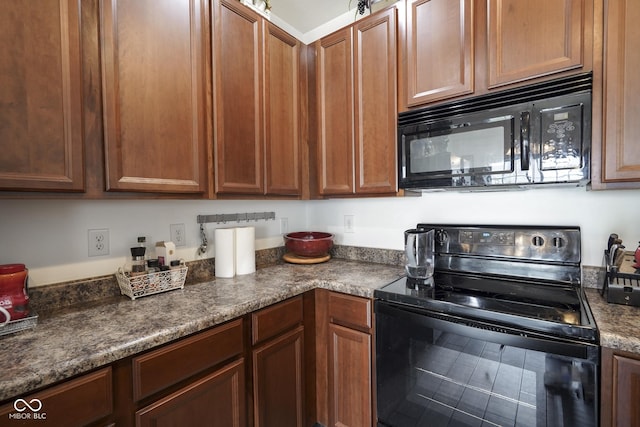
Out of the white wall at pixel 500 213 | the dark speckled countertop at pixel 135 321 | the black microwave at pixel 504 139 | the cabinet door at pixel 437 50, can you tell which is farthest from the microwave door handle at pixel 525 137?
the dark speckled countertop at pixel 135 321

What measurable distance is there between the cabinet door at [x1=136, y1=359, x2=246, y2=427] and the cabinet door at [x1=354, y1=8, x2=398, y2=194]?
1.14 meters

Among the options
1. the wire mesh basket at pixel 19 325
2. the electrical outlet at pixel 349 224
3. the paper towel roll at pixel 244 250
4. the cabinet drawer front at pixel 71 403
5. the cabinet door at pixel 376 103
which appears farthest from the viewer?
the electrical outlet at pixel 349 224

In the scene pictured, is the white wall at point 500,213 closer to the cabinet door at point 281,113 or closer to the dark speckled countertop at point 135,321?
the dark speckled countertop at point 135,321

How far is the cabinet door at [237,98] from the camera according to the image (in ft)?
4.83

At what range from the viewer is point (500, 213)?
64.0 inches

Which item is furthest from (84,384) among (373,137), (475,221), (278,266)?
(475,221)

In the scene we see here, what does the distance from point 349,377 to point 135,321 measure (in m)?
1.02

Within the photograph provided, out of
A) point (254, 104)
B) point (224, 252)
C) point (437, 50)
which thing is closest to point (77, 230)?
point (224, 252)

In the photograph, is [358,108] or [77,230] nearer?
[77,230]

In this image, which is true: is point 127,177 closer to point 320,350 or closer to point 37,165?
point 37,165

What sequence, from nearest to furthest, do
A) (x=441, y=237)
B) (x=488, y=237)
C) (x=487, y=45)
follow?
(x=487, y=45), (x=488, y=237), (x=441, y=237)

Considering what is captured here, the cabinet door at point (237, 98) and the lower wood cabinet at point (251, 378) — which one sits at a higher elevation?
the cabinet door at point (237, 98)

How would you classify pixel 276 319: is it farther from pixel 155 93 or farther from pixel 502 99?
pixel 502 99

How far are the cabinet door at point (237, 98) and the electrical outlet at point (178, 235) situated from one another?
0.38 m
